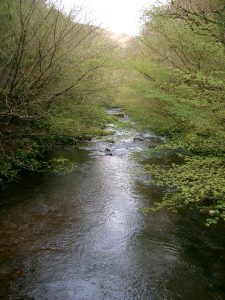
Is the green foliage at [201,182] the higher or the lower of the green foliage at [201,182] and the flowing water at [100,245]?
the higher

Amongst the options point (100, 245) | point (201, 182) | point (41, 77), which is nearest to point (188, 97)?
point (41, 77)

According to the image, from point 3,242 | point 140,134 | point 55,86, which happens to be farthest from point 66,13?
point 140,134

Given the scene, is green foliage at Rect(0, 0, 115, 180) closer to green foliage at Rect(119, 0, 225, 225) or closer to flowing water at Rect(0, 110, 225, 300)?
flowing water at Rect(0, 110, 225, 300)

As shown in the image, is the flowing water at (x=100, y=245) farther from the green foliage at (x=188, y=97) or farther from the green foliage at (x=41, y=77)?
the green foliage at (x=41, y=77)

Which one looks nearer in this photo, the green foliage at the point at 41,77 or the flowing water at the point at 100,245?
the flowing water at the point at 100,245

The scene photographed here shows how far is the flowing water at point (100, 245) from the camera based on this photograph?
7.66 metres

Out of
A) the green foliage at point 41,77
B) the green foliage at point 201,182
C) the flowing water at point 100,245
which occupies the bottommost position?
the flowing water at point 100,245

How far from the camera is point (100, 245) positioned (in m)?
9.45

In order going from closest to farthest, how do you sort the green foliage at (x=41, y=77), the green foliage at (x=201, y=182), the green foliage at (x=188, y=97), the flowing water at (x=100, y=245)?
the flowing water at (x=100, y=245) → the green foliage at (x=201, y=182) → the green foliage at (x=188, y=97) → the green foliage at (x=41, y=77)

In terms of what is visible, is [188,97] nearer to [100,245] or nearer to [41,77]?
[41,77]

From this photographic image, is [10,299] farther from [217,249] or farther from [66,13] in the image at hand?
[66,13]

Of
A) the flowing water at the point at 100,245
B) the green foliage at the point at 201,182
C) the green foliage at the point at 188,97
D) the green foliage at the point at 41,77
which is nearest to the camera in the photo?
the flowing water at the point at 100,245

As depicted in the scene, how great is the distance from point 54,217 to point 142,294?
4.29m

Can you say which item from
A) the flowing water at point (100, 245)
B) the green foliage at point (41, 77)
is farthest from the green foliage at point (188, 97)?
the green foliage at point (41, 77)
